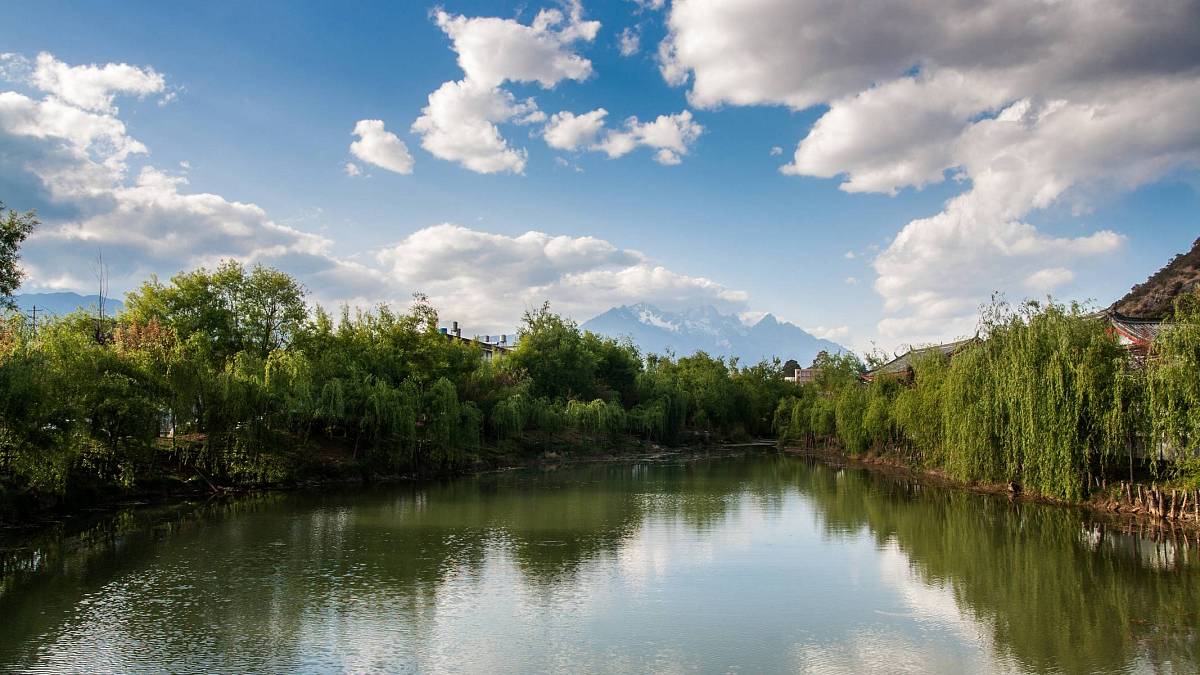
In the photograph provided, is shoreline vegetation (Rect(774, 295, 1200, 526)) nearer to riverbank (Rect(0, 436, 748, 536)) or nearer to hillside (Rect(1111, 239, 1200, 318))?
riverbank (Rect(0, 436, 748, 536))

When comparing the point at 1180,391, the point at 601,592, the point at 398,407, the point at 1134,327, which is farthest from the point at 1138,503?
the point at 398,407

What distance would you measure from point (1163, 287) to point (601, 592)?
59609mm

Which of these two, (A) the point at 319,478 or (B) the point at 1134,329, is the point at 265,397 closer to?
(A) the point at 319,478

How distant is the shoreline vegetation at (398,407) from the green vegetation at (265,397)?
10cm

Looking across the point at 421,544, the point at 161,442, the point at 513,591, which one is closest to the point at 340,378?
the point at 161,442

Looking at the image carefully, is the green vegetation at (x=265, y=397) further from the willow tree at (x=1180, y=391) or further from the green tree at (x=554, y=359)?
the willow tree at (x=1180, y=391)

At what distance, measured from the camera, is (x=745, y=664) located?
11.1 metres

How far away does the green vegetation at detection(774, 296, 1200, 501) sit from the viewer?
21000 mm

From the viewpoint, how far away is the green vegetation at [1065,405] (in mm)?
21000

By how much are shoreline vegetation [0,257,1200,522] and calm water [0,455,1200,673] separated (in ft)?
7.78

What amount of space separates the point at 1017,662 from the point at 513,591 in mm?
8831

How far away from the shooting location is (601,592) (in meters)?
15.2

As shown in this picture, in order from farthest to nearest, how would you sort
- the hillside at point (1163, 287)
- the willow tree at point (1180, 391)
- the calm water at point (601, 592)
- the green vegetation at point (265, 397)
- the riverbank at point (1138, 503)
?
1. the hillside at point (1163, 287)
2. the green vegetation at point (265, 397)
3. the riverbank at point (1138, 503)
4. the willow tree at point (1180, 391)
5. the calm water at point (601, 592)

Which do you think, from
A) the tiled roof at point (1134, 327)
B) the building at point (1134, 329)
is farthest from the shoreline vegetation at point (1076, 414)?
the tiled roof at point (1134, 327)
